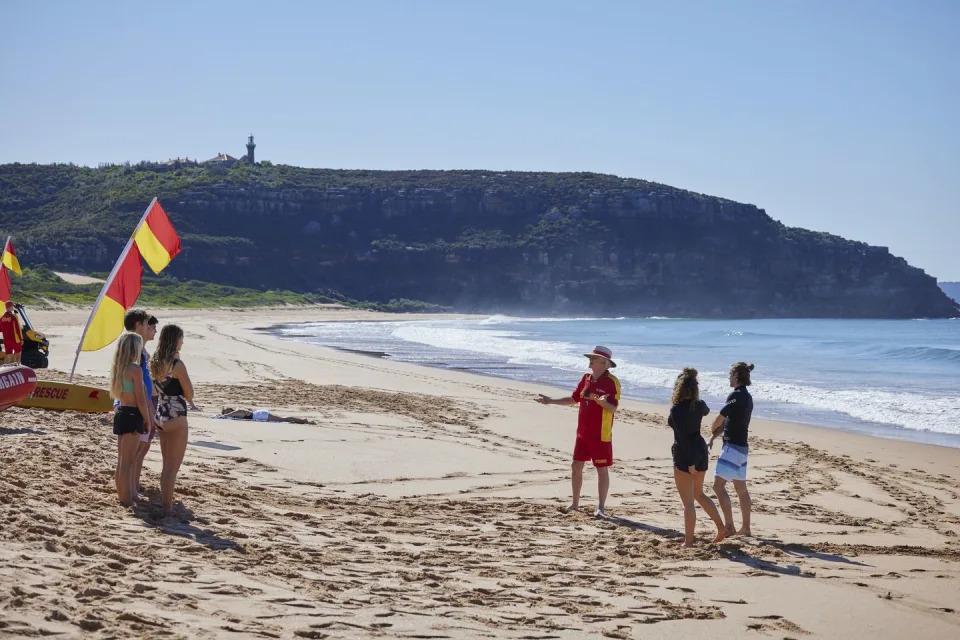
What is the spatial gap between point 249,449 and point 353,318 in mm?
55549

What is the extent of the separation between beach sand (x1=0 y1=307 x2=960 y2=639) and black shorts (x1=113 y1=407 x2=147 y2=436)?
0.51m

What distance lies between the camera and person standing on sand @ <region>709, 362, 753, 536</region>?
7031 millimetres

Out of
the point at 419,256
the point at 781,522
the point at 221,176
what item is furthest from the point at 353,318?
the point at 781,522

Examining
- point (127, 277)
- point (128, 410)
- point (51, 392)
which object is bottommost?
point (51, 392)

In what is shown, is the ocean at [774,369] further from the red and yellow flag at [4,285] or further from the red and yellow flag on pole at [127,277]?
the red and yellow flag at [4,285]

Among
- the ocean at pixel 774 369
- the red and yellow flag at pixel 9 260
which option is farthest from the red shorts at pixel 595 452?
the red and yellow flag at pixel 9 260

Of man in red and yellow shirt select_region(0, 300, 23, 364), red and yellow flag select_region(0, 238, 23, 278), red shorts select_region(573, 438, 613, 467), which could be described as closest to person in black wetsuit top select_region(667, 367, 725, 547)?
red shorts select_region(573, 438, 613, 467)

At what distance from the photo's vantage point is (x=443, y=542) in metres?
6.39

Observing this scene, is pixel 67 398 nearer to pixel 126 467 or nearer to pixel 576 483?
pixel 126 467

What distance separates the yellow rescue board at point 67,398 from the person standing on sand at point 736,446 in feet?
23.3

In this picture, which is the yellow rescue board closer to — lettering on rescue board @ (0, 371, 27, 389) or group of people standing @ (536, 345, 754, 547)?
lettering on rescue board @ (0, 371, 27, 389)

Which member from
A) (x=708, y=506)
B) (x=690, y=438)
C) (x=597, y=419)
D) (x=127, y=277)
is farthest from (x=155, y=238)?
(x=708, y=506)

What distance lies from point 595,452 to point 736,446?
1287mm

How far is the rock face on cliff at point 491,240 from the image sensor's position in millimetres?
91375
